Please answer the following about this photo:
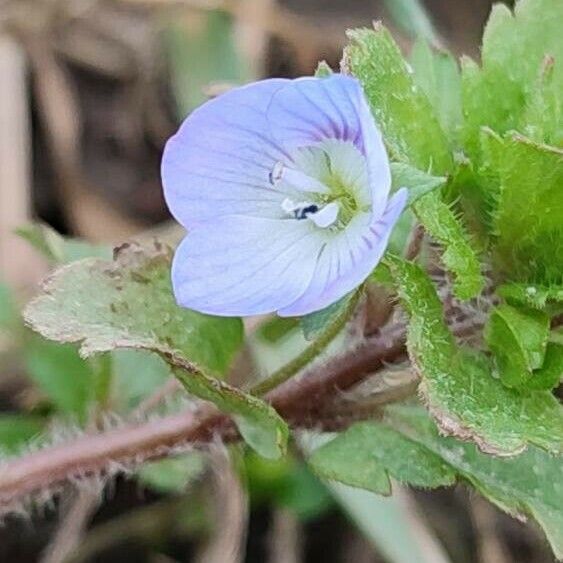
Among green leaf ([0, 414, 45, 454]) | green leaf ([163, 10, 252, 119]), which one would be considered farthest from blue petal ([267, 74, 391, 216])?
green leaf ([163, 10, 252, 119])

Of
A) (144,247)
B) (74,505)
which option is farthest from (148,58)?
(144,247)

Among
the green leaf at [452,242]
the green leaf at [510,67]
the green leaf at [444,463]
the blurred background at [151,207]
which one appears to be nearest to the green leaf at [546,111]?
the green leaf at [510,67]

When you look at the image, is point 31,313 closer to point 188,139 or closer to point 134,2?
point 188,139

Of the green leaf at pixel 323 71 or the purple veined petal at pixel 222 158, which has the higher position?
the green leaf at pixel 323 71

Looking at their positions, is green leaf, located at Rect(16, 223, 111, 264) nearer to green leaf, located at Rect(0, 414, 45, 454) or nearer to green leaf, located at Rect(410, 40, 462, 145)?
green leaf, located at Rect(0, 414, 45, 454)

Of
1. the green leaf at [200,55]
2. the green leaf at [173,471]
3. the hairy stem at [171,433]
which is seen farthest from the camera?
the green leaf at [200,55]

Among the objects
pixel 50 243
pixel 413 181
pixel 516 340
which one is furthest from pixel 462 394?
pixel 50 243

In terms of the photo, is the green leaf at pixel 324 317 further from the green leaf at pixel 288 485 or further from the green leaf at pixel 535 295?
the green leaf at pixel 288 485
